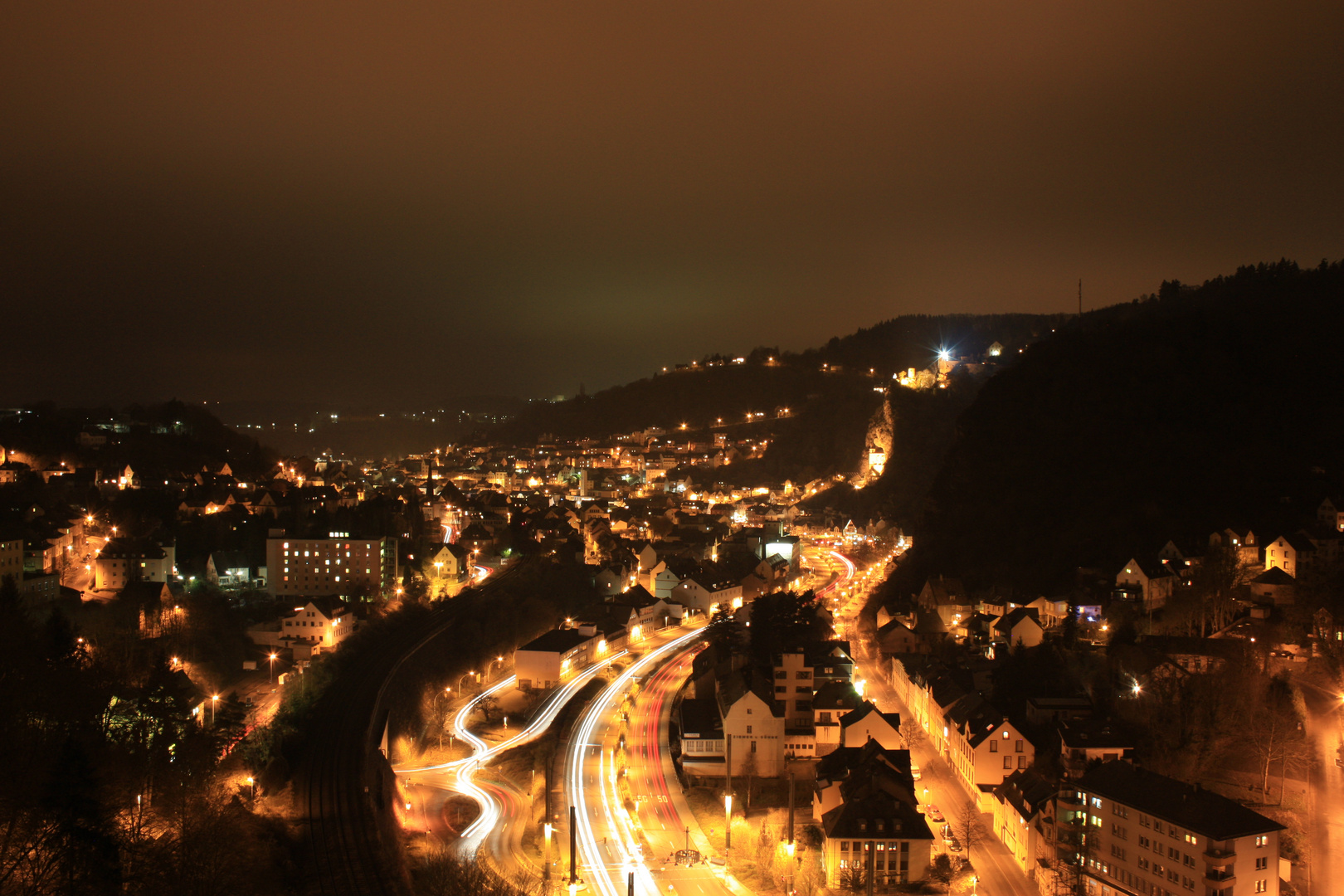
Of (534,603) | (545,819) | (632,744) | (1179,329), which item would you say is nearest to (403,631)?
(534,603)

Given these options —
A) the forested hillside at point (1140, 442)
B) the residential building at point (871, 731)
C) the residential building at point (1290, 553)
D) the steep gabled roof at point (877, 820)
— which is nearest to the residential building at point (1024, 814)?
the steep gabled roof at point (877, 820)

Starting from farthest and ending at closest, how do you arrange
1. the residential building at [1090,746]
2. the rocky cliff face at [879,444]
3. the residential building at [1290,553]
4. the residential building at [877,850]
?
the rocky cliff face at [879,444] < the residential building at [1290,553] < the residential building at [1090,746] < the residential building at [877,850]

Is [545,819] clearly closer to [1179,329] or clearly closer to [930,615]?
[930,615]

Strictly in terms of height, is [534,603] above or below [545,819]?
above

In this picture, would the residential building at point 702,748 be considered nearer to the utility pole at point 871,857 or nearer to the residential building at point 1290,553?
the utility pole at point 871,857

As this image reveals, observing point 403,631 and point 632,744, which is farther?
point 403,631

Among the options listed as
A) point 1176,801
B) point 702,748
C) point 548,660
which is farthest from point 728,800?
point 548,660

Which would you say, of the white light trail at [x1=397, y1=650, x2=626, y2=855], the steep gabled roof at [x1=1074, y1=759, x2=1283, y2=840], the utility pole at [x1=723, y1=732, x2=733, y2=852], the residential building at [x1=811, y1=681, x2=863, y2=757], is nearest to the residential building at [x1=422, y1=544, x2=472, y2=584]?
the white light trail at [x1=397, y1=650, x2=626, y2=855]
